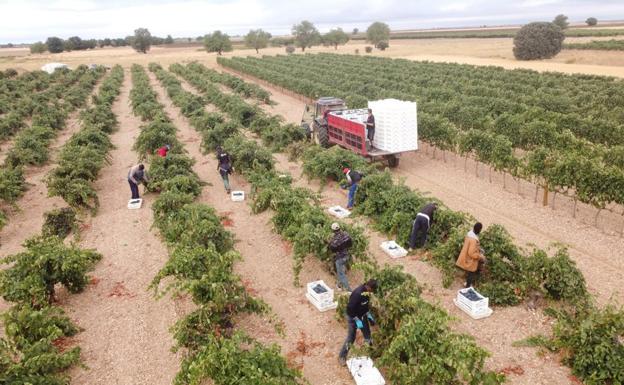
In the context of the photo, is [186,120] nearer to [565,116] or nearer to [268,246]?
[268,246]

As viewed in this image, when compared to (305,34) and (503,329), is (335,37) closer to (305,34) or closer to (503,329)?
(305,34)

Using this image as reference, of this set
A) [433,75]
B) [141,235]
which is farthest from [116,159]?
[433,75]

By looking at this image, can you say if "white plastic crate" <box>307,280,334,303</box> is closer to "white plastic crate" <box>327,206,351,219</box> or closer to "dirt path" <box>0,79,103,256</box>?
"white plastic crate" <box>327,206,351,219</box>

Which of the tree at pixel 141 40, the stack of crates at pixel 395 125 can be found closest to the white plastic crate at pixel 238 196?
the stack of crates at pixel 395 125

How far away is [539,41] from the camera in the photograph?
58625 mm

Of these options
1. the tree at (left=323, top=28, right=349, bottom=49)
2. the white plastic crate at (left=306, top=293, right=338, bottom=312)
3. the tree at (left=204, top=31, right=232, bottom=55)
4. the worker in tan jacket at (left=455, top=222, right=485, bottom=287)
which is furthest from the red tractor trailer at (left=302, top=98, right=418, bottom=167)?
the tree at (left=323, top=28, right=349, bottom=49)

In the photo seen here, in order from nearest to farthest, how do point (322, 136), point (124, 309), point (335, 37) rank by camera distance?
point (124, 309) → point (322, 136) → point (335, 37)

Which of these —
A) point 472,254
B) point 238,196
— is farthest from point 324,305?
point 238,196

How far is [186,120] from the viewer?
30.1 meters

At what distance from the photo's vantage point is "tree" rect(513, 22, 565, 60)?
5869 centimetres

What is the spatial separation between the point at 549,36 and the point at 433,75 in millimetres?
27348

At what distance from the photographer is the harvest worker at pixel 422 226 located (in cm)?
1121

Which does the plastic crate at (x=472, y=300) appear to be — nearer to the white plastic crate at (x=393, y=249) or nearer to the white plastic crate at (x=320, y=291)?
the white plastic crate at (x=393, y=249)

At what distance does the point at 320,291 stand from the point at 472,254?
10.7 ft
